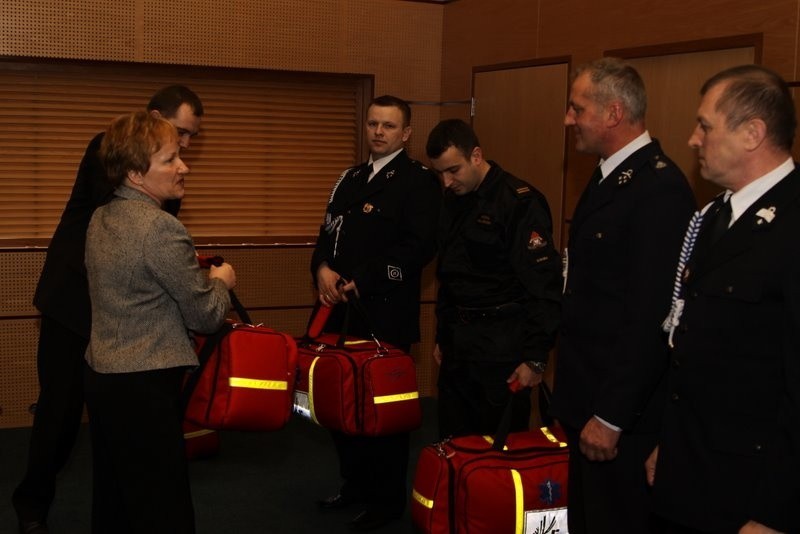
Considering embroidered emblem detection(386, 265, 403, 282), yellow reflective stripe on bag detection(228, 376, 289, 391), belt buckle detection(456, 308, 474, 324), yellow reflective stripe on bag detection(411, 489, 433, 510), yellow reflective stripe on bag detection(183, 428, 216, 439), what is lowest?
yellow reflective stripe on bag detection(183, 428, 216, 439)

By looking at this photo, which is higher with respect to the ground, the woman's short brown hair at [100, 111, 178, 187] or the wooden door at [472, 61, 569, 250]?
the wooden door at [472, 61, 569, 250]

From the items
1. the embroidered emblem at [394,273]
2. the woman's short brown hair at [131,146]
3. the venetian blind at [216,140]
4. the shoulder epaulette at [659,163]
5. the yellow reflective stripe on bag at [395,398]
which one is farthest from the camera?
the venetian blind at [216,140]

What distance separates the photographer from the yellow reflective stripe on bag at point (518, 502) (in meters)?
2.90

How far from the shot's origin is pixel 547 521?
2.97 m

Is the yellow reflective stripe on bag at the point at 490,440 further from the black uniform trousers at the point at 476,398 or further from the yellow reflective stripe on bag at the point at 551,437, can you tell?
the black uniform trousers at the point at 476,398

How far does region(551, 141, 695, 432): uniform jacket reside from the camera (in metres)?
2.41

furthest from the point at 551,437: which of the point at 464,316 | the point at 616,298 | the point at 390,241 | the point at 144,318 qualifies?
the point at 144,318

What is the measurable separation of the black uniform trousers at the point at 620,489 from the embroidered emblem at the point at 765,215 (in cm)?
81

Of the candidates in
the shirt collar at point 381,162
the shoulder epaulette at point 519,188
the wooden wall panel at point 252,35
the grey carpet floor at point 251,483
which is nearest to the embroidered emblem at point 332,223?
the shirt collar at point 381,162

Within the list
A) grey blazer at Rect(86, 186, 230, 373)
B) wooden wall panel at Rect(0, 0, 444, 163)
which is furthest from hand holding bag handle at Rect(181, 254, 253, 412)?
wooden wall panel at Rect(0, 0, 444, 163)

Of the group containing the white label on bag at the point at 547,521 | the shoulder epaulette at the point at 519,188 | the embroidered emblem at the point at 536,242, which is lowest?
the white label on bag at the point at 547,521

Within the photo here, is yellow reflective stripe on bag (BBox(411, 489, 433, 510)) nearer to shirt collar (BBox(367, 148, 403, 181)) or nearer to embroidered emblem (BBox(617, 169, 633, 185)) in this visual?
embroidered emblem (BBox(617, 169, 633, 185))

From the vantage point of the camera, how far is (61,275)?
3529mm

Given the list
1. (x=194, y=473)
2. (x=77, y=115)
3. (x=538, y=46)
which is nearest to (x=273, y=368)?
(x=194, y=473)
